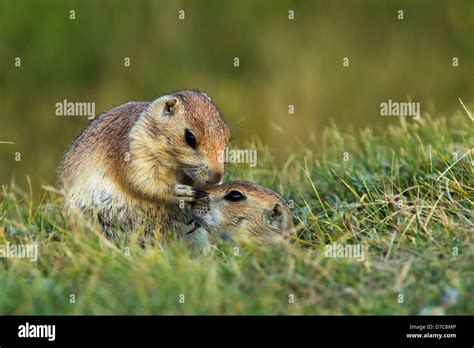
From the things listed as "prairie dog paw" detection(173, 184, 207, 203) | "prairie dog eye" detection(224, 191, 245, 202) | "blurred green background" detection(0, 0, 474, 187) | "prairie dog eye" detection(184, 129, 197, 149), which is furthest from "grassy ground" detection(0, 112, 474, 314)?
"blurred green background" detection(0, 0, 474, 187)

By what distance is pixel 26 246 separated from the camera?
27.9 ft

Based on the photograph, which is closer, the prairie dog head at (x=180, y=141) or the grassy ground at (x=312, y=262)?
the grassy ground at (x=312, y=262)

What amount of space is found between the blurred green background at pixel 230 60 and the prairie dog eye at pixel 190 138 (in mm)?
7512

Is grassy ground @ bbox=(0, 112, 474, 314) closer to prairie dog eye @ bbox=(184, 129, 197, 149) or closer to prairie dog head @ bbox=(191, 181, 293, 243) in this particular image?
prairie dog head @ bbox=(191, 181, 293, 243)

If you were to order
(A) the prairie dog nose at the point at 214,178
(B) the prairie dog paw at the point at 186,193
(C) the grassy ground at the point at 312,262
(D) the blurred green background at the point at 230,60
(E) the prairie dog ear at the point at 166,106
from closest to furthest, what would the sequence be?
(C) the grassy ground at the point at 312,262 < (A) the prairie dog nose at the point at 214,178 < (B) the prairie dog paw at the point at 186,193 < (E) the prairie dog ear at the point at 166,106 < (D) the blurred green background at the point at 230,60

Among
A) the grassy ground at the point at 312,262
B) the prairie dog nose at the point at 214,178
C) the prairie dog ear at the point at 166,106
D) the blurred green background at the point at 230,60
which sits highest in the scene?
the blurred green background at the point at 230,60

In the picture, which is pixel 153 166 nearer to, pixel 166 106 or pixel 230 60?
pixel 166 106

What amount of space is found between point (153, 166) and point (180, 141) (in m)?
0.40

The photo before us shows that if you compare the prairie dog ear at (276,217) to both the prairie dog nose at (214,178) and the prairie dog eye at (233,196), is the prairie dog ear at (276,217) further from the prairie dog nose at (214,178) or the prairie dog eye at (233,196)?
the prairie dog nose at (214,178)

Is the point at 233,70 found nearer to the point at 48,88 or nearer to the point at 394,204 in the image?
the point at 48,88

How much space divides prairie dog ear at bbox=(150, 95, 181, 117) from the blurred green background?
23.5 feet

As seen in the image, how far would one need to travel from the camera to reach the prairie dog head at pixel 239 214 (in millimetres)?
8969

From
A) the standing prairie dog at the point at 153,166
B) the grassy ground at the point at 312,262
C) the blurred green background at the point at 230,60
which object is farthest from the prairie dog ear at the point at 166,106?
the blurred green background at the point at 230,60

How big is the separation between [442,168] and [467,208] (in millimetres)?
1108
